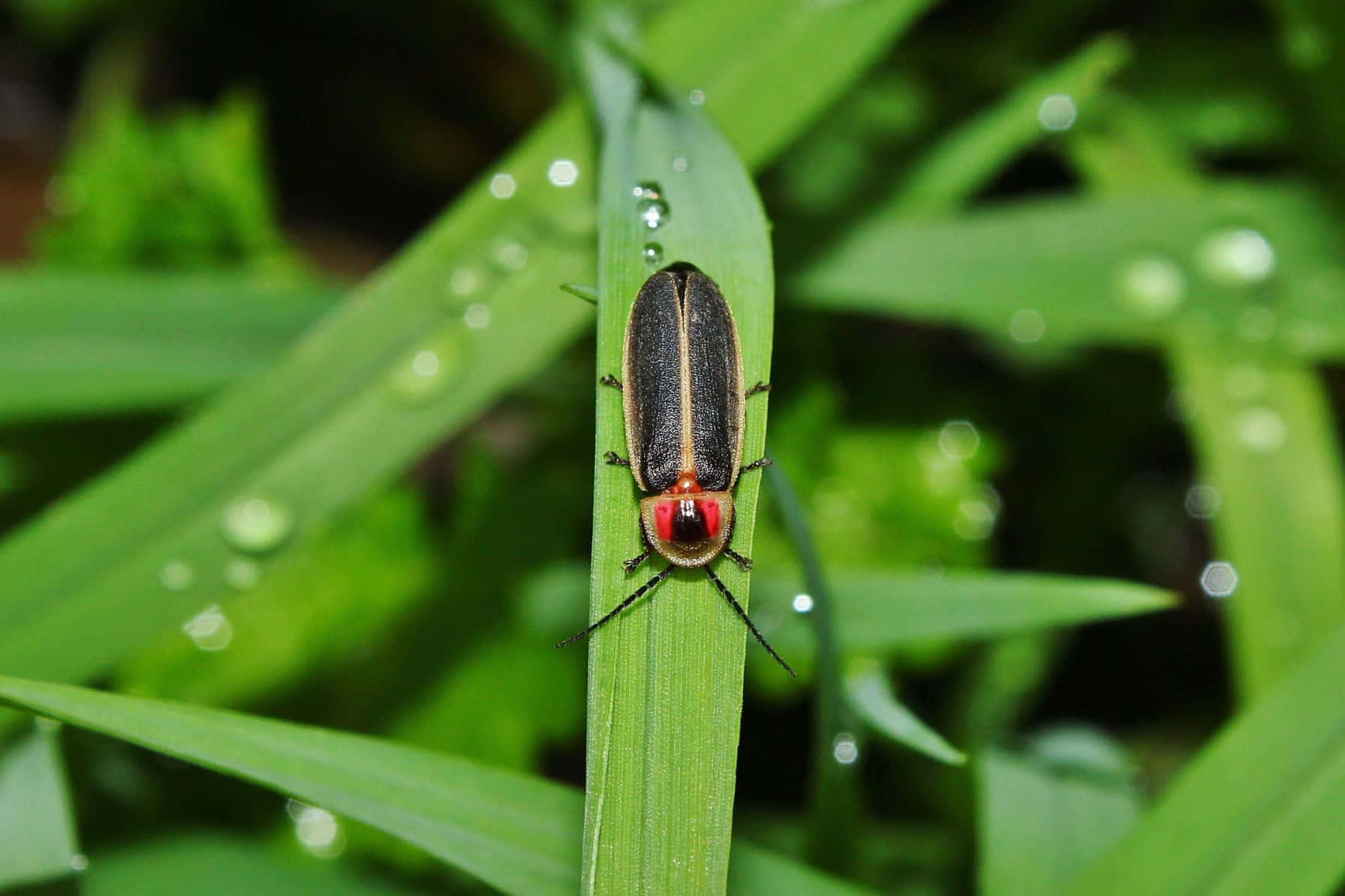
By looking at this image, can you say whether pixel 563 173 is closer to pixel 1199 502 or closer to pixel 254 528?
pixel 254 528

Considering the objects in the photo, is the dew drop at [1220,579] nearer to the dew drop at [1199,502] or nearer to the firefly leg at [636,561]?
the dew drop at [1199,502]

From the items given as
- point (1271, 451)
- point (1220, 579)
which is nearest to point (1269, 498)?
point (1271, 451)

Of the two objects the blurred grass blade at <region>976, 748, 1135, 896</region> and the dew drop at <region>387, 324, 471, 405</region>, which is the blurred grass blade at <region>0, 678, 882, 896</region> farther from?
the dew drop at <region>387, 324, 471, 405</region>

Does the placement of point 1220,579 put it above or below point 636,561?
above

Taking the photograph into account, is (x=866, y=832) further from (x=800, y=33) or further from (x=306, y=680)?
(x=800, y=33)

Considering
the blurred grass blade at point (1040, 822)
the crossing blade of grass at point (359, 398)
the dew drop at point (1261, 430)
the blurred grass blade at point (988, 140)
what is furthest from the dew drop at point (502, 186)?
the dew drop at point (1261, 430)

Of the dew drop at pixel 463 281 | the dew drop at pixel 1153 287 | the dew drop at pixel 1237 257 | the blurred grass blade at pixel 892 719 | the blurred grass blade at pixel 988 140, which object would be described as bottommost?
the blurred grass blade at pixel 892 719

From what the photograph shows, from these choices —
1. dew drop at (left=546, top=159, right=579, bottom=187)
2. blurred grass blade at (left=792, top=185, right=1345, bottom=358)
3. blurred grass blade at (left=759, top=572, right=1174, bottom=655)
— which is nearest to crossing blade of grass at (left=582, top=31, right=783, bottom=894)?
dew drop at (left=546, top=159, right=579, bottom=187)

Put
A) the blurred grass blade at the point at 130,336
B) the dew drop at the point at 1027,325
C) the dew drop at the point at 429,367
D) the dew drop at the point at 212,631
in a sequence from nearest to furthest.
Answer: the dew drop at the point at 429,367 < the blurred grass blade at the point at 130,336 < the dew drop at the point at 1027,325 < the dew drop at the point at 212,631
